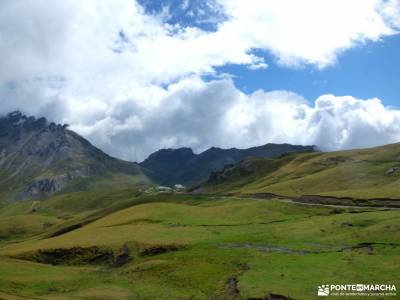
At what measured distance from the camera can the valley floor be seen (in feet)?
214

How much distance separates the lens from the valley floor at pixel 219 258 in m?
65.1

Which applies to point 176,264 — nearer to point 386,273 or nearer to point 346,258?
point 346,258

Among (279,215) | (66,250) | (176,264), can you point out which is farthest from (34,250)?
(279,215)

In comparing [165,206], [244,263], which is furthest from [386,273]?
[165,206]

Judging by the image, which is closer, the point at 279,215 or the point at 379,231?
the point at 379,231

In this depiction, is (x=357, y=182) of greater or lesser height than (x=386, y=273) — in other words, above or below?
above

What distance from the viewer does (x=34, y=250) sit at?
363 ft

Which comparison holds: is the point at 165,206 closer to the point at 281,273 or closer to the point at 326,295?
the point at 281,273

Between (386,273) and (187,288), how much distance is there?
26.8 m

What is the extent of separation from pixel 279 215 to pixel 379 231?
37.7 m

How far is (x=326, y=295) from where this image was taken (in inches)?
2224

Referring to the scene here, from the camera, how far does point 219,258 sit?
82.8 m

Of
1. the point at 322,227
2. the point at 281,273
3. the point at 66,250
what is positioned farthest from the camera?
the point at 66,250

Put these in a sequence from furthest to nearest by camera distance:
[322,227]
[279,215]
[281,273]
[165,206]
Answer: [165,206]
[279,215]
[322,227]
[281,273]
